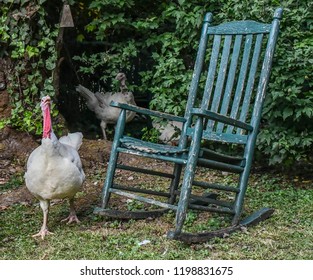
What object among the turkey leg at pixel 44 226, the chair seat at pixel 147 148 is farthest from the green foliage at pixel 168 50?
the turkey leg at pixel 44 226

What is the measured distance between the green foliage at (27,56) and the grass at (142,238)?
1.30 metres

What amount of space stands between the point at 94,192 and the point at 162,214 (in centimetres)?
98

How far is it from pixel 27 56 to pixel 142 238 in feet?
9.20

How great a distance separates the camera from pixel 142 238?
13.6 feet

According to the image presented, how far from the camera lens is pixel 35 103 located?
6238 mm

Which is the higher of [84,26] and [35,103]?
[84,26]

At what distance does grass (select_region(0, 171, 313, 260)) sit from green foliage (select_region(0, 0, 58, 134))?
1.30m

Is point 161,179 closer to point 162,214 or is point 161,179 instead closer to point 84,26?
point 162,214

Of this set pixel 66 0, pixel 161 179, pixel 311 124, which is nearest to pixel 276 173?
pixel 311 124

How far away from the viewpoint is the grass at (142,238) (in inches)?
151

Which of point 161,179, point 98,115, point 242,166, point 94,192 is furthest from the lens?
point 98,115

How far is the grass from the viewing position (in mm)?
3830

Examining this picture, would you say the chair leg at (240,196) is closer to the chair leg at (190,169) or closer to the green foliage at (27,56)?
the chair leg at (190,169)

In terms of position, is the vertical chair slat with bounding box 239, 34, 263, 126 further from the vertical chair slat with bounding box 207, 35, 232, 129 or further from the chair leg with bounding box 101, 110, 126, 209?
the chair leg with bounding box 101, 110, 126, 209
